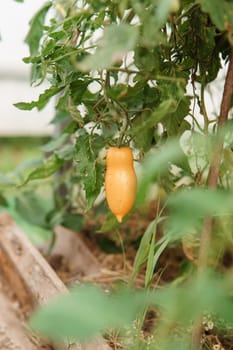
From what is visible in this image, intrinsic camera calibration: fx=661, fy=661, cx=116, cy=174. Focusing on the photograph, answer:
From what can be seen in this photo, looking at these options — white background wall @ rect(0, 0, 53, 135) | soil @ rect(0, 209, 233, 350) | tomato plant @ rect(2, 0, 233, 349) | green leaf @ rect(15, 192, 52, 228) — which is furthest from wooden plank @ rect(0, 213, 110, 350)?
white background wall @ rect(0, 0, 53, 135)

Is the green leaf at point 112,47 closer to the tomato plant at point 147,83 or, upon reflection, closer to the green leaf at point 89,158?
the tomato plant at point 147,83

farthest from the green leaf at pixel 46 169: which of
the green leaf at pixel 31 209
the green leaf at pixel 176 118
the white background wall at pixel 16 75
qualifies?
the white background wall at pixel 16 75

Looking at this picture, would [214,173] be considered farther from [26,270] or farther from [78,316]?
[26,270]

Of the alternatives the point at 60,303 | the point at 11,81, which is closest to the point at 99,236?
the point at 60,303

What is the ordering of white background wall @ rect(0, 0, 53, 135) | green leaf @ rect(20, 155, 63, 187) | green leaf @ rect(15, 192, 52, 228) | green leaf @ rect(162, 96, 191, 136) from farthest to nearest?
1. white background wall @ rect(0, 0, 53, 135)
2. green leaf @ rect(15, 192, 52, 228)
3. green leaf @ rect(20, 155, 63, 187)
4. green leaf @ rect(162, 96, 191, 136)

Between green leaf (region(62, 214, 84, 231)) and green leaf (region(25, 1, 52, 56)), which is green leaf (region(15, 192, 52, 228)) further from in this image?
green leaf (region(25, 1, 52, 56))

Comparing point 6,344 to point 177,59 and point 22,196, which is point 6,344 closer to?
point 177,59

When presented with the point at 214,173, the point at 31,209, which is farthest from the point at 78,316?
the point at 31,209
